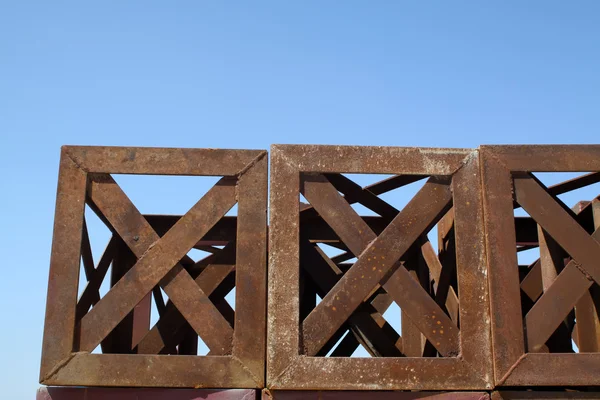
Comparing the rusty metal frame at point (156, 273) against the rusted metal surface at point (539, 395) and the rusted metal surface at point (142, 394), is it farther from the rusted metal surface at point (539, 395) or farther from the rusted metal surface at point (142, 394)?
the rusted metal surface at point (539, 395)

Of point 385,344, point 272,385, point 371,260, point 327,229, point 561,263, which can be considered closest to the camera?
point 272,385

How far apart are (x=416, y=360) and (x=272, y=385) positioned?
4.08 feet

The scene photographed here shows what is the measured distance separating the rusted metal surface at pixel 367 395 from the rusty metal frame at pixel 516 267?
302 millimetres

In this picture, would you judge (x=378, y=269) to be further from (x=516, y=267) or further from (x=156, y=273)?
(x=156, y=273)

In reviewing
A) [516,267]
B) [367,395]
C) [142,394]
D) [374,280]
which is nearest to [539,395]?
[516,267]

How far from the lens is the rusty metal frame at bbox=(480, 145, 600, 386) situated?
242 inches

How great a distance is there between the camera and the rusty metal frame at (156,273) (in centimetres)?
606

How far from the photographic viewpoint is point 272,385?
597 cm

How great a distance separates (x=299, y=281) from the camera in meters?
6.24

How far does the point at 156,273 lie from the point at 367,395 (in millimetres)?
2096

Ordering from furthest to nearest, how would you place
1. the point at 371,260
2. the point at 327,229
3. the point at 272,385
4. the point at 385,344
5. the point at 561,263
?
the point at 327,229 < the point at 385,344 < the point at 561,263 < the point at 371,260 < the point at 272,385

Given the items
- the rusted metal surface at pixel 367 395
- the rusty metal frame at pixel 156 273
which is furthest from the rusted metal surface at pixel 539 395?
the rusty metal frame at pixel 156 273

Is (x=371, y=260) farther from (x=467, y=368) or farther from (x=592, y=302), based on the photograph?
(x=592, y=302)

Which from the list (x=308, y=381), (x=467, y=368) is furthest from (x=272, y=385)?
(x=467, y=368)
